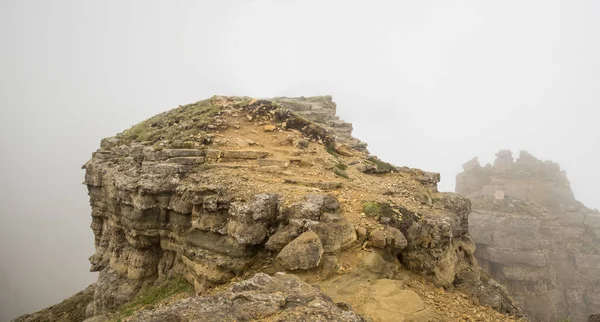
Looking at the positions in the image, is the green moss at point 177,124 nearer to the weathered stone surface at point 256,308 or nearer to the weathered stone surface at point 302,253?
the weathered stone surface at point 302,253

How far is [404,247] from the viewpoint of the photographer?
39.3ft

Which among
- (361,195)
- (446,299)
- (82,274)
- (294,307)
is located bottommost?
(82,274)

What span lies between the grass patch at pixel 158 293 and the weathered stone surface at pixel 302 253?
5.33 metres

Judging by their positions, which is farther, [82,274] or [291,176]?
[82,274]

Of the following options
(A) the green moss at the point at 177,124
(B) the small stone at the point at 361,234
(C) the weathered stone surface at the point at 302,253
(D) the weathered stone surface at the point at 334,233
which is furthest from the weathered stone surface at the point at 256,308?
(A) the green moss at the point at 177,124

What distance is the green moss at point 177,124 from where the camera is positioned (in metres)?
19.1

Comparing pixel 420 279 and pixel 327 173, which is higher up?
pixel 327 173

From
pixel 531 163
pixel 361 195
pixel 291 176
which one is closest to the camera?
pixel 361 195

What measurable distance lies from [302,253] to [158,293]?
8137mm

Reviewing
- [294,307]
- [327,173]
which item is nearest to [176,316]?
[294,307]

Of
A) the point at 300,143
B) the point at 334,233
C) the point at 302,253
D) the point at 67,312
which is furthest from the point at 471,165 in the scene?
the point at 67,312

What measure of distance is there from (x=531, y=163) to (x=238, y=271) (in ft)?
263

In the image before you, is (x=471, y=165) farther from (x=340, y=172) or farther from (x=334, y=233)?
(x=334, y=233)

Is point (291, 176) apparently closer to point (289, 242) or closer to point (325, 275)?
point (289, 242)
